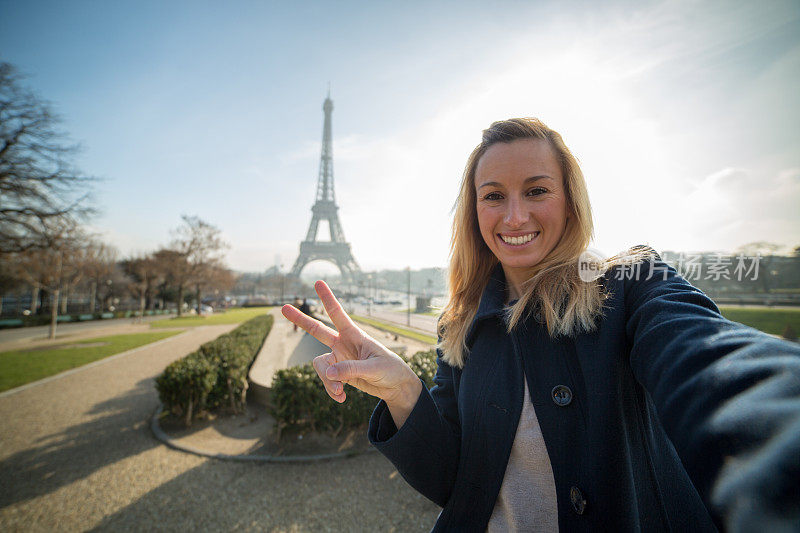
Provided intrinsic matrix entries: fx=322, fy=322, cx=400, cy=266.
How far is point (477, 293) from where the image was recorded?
165cm

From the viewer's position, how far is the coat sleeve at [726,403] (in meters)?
0.43

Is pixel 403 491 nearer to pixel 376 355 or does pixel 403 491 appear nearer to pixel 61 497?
pixel 376 355

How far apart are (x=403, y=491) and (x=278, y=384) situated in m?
2.43

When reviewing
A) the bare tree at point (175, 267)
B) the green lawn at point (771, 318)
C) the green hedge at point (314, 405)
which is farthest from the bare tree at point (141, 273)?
the green lawn at point (771, 318)

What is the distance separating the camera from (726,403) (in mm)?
580

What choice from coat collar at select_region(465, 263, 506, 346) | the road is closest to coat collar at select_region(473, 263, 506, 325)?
coat collar at select_region(465, 263, 506, 346)

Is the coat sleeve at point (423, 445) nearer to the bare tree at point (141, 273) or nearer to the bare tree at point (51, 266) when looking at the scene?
the bare tree at point (51, 266)

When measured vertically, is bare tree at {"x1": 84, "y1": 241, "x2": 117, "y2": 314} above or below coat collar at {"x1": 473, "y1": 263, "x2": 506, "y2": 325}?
above

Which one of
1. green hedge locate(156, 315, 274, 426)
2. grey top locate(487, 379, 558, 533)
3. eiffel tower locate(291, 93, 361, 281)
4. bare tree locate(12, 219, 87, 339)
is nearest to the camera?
grey top locate(487, 379, 558, 533)

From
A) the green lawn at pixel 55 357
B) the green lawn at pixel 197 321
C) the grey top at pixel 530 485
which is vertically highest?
the grey top at pixel 530 485

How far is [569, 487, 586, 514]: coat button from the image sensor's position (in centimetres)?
94

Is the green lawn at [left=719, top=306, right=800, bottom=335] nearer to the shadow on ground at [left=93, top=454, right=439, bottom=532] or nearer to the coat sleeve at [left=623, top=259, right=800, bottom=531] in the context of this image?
the shadow on ground at [left=93, top=454, right=439, bottom=532]

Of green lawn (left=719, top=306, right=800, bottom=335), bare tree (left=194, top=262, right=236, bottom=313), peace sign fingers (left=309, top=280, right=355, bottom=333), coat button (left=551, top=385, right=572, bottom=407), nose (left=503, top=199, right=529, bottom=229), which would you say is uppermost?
bare tree (left=194, top=262, right=236, bottom=313)

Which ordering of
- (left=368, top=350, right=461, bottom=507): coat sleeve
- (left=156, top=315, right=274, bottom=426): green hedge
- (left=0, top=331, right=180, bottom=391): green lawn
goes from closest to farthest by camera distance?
(left=368, top=350, right=461, bottom=507): coat sleeve, (left=156, top=315, right=274, bottom=426): green hedge, (left=0, top=331, right=180, bottom=391): green lawn
